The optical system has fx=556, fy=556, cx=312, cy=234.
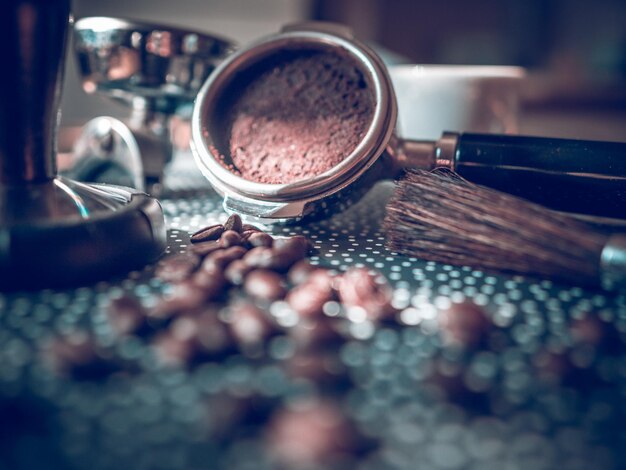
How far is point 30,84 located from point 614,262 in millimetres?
441

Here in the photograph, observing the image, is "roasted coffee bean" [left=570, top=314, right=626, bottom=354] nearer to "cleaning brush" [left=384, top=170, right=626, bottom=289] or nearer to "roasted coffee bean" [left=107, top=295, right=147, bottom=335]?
"cleaning brush" [left=384, top=170, right=626, bottom=289]

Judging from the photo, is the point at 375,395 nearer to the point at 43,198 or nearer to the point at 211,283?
the point at 211,283

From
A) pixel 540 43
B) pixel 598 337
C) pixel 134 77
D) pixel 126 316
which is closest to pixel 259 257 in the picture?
pixel 126 316

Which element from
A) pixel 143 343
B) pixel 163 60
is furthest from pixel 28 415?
pixel 163 60

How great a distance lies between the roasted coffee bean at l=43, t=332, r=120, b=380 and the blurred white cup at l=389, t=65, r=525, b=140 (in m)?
0.65

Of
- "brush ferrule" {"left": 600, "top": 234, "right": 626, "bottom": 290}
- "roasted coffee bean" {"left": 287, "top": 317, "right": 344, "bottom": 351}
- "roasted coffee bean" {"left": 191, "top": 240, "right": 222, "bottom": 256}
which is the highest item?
"brush ferrule" {"left": 600, "top": 234, "right": 626, "bottom": 290}

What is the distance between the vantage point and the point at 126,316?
337mm

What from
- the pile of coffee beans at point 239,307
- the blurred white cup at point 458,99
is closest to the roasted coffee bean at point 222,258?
the pile of coffee beans at point 239,307

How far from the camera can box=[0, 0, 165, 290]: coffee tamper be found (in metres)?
0.37

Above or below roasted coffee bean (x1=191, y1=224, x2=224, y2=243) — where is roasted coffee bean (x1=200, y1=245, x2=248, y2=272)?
above

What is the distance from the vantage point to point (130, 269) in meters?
0.44

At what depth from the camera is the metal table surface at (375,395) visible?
0.24 meters

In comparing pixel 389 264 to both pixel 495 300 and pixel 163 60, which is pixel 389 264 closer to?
pixel 495 300

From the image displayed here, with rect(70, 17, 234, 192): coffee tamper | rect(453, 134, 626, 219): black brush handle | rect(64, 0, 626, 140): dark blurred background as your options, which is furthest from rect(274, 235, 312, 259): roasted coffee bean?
rect(64, 0, 626, 140): dark blurred background
